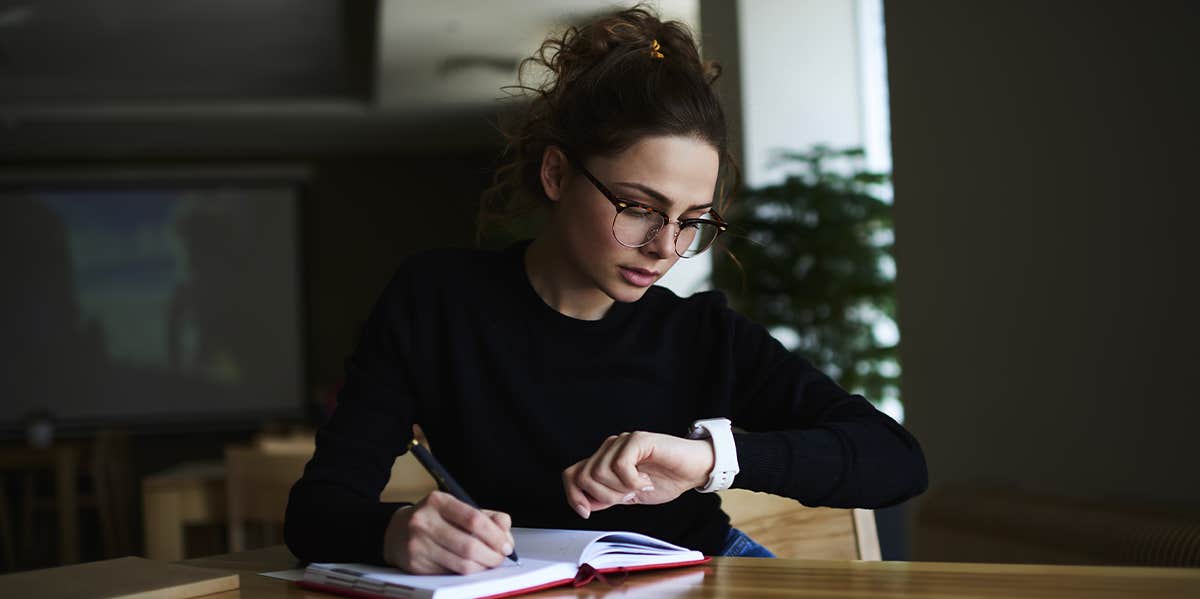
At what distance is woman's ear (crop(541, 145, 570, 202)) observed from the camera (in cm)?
132

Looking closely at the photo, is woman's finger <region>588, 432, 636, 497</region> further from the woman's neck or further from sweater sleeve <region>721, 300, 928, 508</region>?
the woman's neck

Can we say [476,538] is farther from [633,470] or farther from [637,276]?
[637,276]

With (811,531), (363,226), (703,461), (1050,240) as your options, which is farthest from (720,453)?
(363,226)

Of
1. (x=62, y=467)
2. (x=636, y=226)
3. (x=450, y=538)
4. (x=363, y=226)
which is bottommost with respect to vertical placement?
(x=62, y=467)

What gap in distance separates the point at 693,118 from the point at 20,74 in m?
7.34

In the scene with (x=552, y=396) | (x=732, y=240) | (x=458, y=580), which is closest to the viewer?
(x=458, y=580)

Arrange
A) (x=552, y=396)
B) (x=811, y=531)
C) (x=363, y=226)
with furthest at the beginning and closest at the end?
(x=363, y=226)
(x=811, y=531)
(x=552, y=396)

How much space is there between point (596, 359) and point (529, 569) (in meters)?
0.42

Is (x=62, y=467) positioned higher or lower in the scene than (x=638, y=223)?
lower

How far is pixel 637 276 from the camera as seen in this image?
1.24m

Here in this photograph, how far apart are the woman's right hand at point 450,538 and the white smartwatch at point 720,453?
21 cm

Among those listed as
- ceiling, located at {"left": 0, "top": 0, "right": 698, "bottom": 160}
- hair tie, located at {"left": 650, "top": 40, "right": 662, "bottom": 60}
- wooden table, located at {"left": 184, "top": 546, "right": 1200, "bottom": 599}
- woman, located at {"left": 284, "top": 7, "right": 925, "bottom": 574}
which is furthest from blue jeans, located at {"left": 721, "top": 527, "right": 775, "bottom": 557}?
ceiling, located at {"left": 0, "top": 0, "right": 698, "bottom": 160}

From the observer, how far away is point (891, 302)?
12.7 ft

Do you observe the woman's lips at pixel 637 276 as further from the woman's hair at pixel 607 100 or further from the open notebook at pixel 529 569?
the open notebook at pixel 529 569
